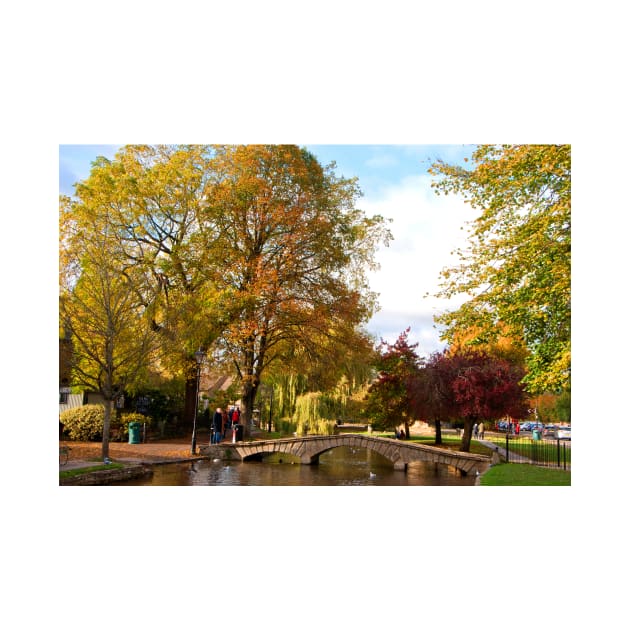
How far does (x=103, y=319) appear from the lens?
11320mm

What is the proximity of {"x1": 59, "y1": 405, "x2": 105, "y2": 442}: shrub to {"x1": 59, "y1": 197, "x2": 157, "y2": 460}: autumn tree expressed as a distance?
385 centimetres

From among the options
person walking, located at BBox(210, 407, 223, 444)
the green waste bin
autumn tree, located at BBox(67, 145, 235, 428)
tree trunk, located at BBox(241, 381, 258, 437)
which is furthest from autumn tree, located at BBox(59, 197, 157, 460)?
person walking, located at BBox(210, 407, 223, 444)

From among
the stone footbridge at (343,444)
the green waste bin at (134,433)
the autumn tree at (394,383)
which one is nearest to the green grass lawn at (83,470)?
the stone footbridge at (343,444)

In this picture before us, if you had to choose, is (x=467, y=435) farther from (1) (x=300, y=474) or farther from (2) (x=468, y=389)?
(1) (x=300, y=474)

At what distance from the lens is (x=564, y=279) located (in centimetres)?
973

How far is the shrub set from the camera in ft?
51.9

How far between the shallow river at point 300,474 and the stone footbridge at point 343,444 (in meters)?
0.28

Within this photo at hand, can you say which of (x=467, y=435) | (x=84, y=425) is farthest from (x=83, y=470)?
(x=467, y=435)

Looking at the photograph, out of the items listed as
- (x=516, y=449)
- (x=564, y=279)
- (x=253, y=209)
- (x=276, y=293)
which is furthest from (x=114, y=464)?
(x=516, y=449)

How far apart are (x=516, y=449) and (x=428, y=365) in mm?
3860

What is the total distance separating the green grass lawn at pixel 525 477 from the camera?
9.58 metres

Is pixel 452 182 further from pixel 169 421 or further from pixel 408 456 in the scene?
pixel 169 421

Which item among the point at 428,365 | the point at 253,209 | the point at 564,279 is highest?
the point at 253,209

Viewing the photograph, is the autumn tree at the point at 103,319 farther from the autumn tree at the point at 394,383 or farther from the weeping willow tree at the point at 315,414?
the autumn tree at the point at 394,383
